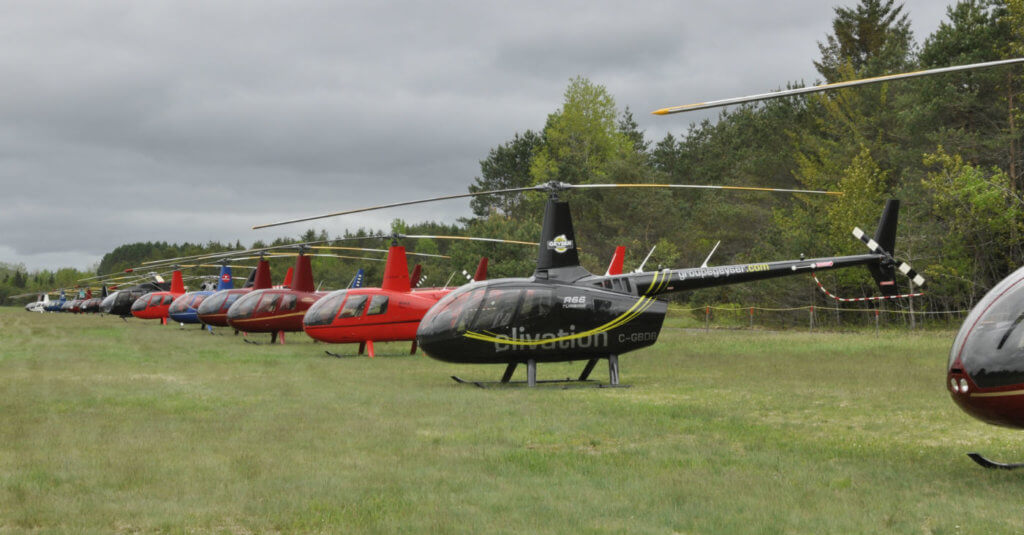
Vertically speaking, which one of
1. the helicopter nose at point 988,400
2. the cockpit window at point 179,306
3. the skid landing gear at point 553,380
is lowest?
the skid landing gear at point 553,380

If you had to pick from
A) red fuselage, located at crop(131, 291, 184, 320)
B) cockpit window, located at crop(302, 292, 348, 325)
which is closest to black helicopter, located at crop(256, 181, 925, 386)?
cockpit window, located at crop(302, 292, 348, 325)

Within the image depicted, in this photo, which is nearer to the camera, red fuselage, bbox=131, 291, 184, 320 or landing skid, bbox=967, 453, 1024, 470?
landing skid, bbox=967, 453, 1024, 470

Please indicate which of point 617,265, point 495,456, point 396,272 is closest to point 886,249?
point 617,265

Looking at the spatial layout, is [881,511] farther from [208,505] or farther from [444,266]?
[444,266]

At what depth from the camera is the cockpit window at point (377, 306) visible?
2497 cm

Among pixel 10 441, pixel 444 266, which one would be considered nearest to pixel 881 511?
pixel 10 441

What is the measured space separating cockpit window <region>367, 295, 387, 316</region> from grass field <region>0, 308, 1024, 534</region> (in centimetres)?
584

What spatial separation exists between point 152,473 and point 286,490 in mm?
1665

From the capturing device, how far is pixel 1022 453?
979 centimetres

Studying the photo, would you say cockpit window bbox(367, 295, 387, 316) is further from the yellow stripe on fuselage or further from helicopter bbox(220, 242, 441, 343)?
the yellow stripe on fuselage

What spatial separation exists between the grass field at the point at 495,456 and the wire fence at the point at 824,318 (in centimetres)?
1909

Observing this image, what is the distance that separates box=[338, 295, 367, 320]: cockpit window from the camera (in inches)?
982

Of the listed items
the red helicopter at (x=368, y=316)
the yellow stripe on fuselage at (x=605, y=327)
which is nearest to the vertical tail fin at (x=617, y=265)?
the red helicopter at (x=368, y=316)

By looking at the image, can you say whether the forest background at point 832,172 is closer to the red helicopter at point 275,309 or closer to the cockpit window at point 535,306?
the cockpit window at point 535,306
